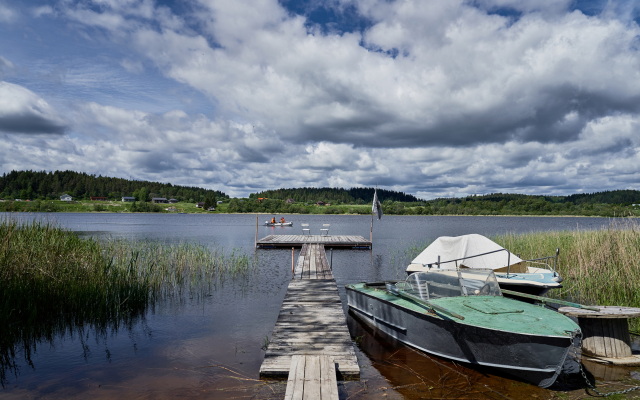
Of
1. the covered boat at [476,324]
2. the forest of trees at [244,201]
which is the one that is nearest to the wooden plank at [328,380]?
the covered boat at [476,324]

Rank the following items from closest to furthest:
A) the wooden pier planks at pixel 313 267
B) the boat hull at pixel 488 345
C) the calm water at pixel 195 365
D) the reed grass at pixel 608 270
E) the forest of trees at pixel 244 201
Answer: the boat hull at pixel 488 345
the calm water at pixel 195 365
the reed grass at pixel 608 270
the wooden pier planks at pixel 313 267
the forest of trees at pixel 244 201

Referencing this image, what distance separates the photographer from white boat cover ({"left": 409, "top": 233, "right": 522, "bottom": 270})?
13812mm

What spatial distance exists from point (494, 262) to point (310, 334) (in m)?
8.57

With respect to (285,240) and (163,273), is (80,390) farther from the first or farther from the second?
(285,240)

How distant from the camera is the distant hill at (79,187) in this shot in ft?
401

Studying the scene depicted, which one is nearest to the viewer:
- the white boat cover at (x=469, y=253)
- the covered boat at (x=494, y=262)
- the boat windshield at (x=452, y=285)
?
the boat windshield at (x=452, y=285)

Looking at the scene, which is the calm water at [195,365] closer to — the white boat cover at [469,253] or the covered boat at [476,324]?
the covered boat at [476,324]

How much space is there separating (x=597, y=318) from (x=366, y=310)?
562 centimetres

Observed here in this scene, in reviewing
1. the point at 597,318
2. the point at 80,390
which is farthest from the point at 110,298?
the point at 597,318

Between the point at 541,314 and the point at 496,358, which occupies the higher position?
the point at 541,314

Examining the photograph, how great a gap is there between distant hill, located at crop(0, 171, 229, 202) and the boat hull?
437 feet

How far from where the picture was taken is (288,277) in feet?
63.9

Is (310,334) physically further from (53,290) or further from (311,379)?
(53,290)

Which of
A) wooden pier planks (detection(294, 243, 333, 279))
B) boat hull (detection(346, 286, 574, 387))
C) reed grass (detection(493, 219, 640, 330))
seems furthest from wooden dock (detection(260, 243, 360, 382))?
reed grass (detection(493, 219, 640, 330))
